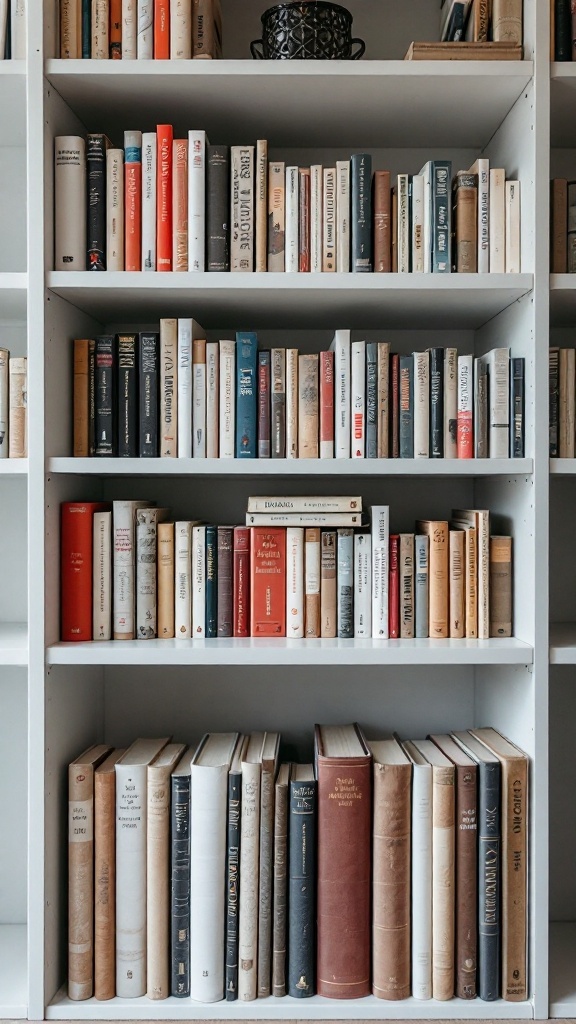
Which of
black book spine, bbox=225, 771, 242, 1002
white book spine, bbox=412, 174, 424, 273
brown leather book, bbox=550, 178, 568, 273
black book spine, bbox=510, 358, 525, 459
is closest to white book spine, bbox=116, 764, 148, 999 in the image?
black book spine, bbox=225, 771, 242, 1002

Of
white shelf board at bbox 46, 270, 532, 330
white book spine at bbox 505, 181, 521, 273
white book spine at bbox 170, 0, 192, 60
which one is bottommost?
white shelf board at bbox 46, 270, 532, 330

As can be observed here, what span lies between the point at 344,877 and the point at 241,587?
0.48m

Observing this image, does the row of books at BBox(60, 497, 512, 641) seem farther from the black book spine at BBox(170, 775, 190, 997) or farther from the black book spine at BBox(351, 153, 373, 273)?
the black book spine at BBox(351, 153, 373, 273)

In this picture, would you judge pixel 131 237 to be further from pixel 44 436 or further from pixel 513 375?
pixel 513 375

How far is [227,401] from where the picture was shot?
52.2 inches

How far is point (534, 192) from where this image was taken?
1252 mm

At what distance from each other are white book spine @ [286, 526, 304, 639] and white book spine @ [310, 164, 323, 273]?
443 millimetres

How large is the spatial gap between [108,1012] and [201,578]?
2.23 feet

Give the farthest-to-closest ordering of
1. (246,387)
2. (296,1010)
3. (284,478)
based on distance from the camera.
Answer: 1. (284,478)
2. (246,387)
3. (296,1010)

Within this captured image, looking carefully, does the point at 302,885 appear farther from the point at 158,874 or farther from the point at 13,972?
the point at 13,972

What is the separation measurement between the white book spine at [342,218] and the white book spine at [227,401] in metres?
0.23

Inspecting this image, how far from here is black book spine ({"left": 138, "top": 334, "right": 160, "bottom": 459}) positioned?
4.37 feet

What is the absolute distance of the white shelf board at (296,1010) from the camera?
4.02ft

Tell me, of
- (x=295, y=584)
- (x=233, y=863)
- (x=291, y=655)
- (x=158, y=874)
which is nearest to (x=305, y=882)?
(x=233, y=863)
